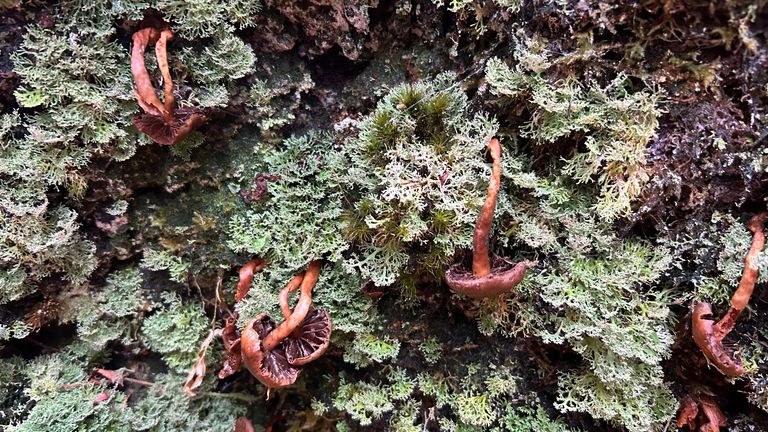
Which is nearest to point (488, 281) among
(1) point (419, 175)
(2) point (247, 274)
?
(1) point (419, 175)

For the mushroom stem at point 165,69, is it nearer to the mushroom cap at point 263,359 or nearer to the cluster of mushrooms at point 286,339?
the cluster of mushrooms at point 286,339

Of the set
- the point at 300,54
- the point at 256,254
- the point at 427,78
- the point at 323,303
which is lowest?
the point at 323,303

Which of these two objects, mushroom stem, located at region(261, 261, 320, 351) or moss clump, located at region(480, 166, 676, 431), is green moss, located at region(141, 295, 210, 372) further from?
moss clump, located at region(480, 166, 676, 431)

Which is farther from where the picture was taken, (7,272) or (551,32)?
(7,272)

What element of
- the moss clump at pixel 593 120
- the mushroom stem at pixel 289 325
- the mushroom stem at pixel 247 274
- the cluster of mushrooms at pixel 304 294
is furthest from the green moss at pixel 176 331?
the moss clump at pixel 593 120

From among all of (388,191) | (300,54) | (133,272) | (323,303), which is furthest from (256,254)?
(300,54)

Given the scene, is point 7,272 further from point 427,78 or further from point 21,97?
point 427,78

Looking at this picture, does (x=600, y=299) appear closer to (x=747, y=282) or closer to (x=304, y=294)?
(x=747, y=282)
